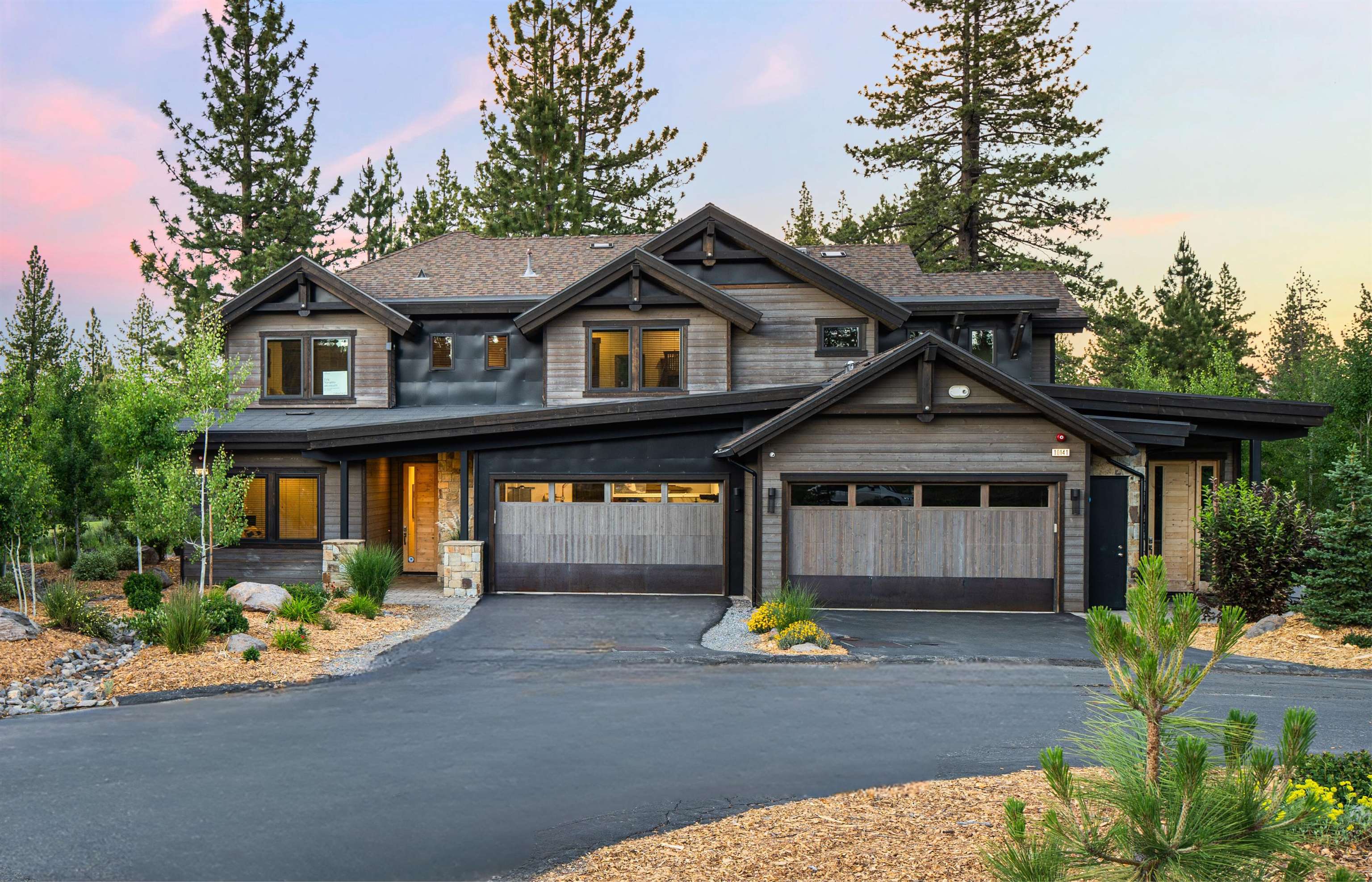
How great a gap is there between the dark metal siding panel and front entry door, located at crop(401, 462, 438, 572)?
62.3 inches

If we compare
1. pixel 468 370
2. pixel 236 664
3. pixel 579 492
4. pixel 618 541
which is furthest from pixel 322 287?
pixel 236 664

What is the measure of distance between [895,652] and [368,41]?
22014 millimetres

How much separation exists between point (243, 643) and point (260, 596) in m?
2.62

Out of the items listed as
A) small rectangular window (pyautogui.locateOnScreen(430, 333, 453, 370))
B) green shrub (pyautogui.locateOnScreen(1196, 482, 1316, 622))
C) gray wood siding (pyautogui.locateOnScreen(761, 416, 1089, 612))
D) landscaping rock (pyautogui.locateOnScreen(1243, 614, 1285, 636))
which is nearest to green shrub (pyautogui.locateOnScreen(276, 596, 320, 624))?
gray wood siding (pyautogui.locateOnScreen(761, 416, 1089, 612))

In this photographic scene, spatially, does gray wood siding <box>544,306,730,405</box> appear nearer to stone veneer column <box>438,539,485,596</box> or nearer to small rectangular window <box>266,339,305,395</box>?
stone veneer column <box>438,539,485,596</box>

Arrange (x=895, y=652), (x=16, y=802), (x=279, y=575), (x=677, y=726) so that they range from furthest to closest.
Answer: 1. (x=279, y=575)
2. (x=895, y=652)
3. (x=677, y=726)
4. (x=16, y=802)

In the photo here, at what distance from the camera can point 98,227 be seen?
22719mm

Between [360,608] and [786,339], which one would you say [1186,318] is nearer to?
[786,339]

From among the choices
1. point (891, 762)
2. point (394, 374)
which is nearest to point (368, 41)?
point (394, 374)

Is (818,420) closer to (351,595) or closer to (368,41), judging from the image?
(351,595)

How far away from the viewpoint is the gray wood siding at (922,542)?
13.2m

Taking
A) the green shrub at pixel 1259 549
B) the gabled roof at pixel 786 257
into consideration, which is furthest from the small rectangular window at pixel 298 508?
the green shrub at pixel 1259 549

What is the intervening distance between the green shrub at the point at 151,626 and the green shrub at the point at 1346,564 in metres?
14.5

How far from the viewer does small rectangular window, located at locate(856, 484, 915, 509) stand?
13.4 meters
